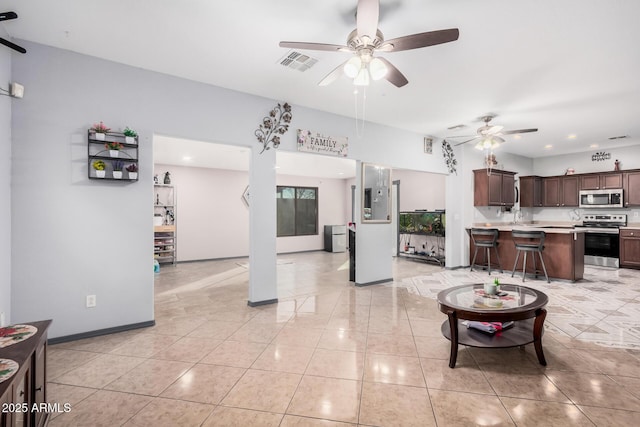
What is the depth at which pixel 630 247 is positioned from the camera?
651 cm

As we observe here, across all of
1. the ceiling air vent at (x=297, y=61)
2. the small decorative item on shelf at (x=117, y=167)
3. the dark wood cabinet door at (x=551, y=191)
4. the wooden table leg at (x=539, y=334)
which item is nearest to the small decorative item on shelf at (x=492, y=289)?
the wooden table leg at (x=539, y=334)

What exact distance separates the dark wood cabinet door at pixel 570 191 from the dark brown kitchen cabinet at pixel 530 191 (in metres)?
0.52

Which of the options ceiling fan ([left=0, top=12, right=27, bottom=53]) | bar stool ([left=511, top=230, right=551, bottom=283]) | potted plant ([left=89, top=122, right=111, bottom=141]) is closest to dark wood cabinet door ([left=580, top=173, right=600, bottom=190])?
bar stool ([left=511, top=230, right=551, bottom=283])

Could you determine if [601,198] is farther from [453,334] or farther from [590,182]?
[453,334]

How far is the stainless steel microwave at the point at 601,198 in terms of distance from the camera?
696 cm

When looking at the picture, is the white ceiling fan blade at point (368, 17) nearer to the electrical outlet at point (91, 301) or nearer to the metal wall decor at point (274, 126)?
the metal wall decor at point (274, 126)

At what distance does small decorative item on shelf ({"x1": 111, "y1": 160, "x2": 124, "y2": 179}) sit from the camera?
10.2ft

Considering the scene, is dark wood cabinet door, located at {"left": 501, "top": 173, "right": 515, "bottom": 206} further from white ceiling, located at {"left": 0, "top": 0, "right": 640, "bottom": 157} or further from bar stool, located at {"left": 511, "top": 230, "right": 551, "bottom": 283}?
white ceiling, located at {"left": 0, "top": 0, "right": 640, "bottom": 157}

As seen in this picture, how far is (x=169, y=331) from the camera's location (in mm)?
3260

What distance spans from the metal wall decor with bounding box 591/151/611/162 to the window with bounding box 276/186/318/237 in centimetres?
756

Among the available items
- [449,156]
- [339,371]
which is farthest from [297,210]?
[339,371]

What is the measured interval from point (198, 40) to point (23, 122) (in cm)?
179

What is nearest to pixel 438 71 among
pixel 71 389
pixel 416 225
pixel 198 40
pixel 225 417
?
pixel 198 40

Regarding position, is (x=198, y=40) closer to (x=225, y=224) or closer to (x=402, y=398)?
(x=402, y=398)
